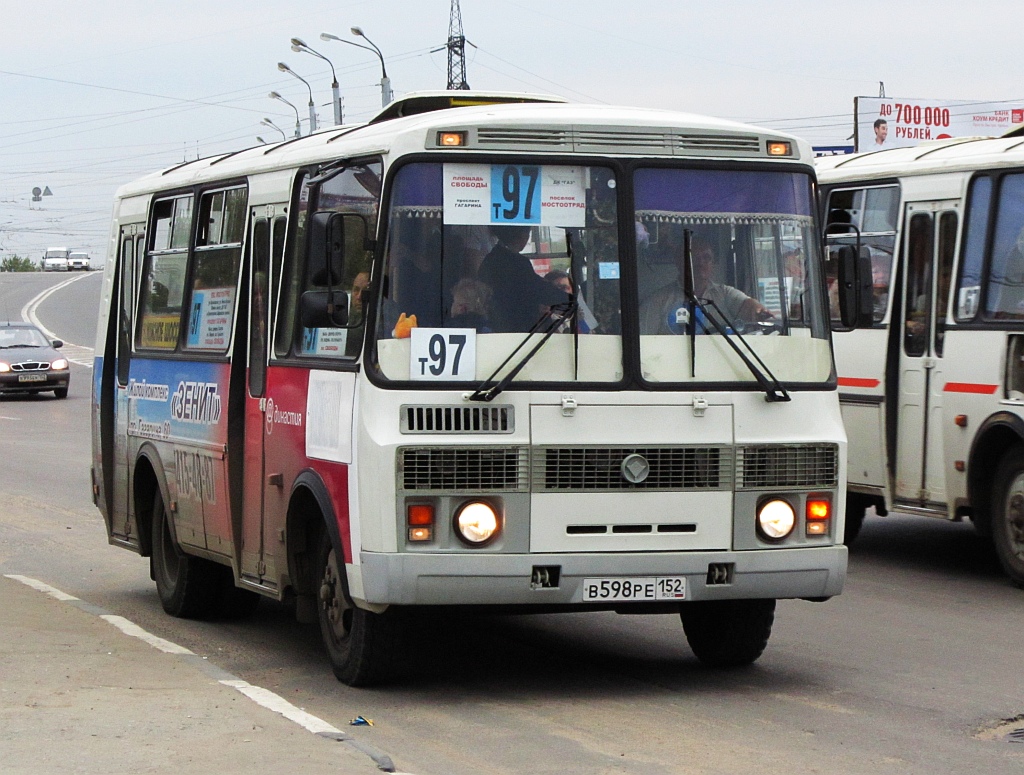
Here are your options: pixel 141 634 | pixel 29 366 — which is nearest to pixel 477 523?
pixel 141 634

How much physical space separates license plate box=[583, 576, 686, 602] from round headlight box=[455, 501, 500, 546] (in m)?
0.48

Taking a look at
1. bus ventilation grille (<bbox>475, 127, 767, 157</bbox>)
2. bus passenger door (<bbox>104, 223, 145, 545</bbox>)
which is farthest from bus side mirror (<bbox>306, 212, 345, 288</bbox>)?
bus passenger door (<bbox>104, 223, 145, 545</bbox>)

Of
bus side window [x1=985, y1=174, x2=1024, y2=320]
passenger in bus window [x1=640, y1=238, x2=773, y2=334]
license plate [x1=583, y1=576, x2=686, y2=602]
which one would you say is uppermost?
bus side window [x1=985, y1=174, x2=1024, y2=320]

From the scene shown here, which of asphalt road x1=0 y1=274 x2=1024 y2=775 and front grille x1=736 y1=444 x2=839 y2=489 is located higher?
front grille x1=736 y1=444 x2=839 y2=489

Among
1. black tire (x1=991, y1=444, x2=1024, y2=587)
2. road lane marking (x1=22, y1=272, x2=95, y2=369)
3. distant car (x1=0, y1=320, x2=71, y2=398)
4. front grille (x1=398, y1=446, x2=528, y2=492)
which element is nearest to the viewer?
front grille (x1=398, y1=446, x2=528, y2=492)

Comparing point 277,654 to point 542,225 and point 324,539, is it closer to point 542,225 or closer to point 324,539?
point 324,539

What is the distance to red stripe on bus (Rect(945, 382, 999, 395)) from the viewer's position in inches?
497

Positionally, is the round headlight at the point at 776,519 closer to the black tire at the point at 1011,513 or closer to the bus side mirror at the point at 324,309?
the bus side mirror at the point at 324,309

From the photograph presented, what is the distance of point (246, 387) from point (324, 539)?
146 centimetres

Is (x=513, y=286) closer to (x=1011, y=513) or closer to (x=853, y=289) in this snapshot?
(x=853, y=289)

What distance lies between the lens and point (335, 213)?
8.43 metres

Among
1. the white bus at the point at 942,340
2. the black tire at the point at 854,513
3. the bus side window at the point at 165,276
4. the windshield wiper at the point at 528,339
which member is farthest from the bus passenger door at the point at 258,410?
the black tire at the point at 854,513

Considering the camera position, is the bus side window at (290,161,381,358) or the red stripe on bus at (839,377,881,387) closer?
the bus side window at (290,161,381,358)

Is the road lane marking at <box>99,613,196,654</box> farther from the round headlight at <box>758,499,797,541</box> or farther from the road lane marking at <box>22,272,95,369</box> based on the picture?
the road lane marking at <box>22,272,95,369</box>
